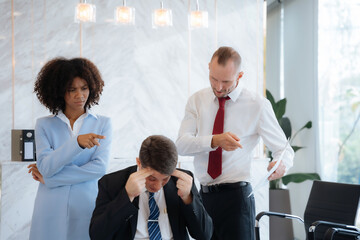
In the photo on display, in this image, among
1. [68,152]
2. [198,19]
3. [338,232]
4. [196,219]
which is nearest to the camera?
[196,219]

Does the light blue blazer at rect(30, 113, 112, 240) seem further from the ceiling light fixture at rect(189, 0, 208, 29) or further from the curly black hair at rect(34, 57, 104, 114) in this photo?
the ceiling light fixture at rect(189, 0, 208, 29)

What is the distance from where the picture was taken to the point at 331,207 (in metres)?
3.68

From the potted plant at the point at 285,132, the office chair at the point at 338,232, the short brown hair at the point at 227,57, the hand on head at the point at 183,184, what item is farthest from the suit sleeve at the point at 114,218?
the potted plant at the point at 285,132

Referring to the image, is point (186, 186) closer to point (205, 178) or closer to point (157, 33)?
point (205, 178)

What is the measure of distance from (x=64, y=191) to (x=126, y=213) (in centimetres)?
55

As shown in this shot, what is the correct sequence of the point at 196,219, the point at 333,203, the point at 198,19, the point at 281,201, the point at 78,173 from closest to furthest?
the point at 196,219 → the point at 78,173 → the point at 333,203 → the point at 198,19 → the point at 281,201

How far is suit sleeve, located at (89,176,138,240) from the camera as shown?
6.91 ft

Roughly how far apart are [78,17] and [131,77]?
0.93m

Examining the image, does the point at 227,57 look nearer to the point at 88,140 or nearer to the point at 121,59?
the point at 88,140

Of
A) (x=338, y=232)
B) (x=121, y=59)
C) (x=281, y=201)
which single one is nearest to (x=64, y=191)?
(x=338, y=232)

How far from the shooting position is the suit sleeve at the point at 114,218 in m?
2.11

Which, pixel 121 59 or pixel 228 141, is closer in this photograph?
pixel 228 141

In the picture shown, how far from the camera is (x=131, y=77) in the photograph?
5.51 m

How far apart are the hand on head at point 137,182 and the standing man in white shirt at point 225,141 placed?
545mm
